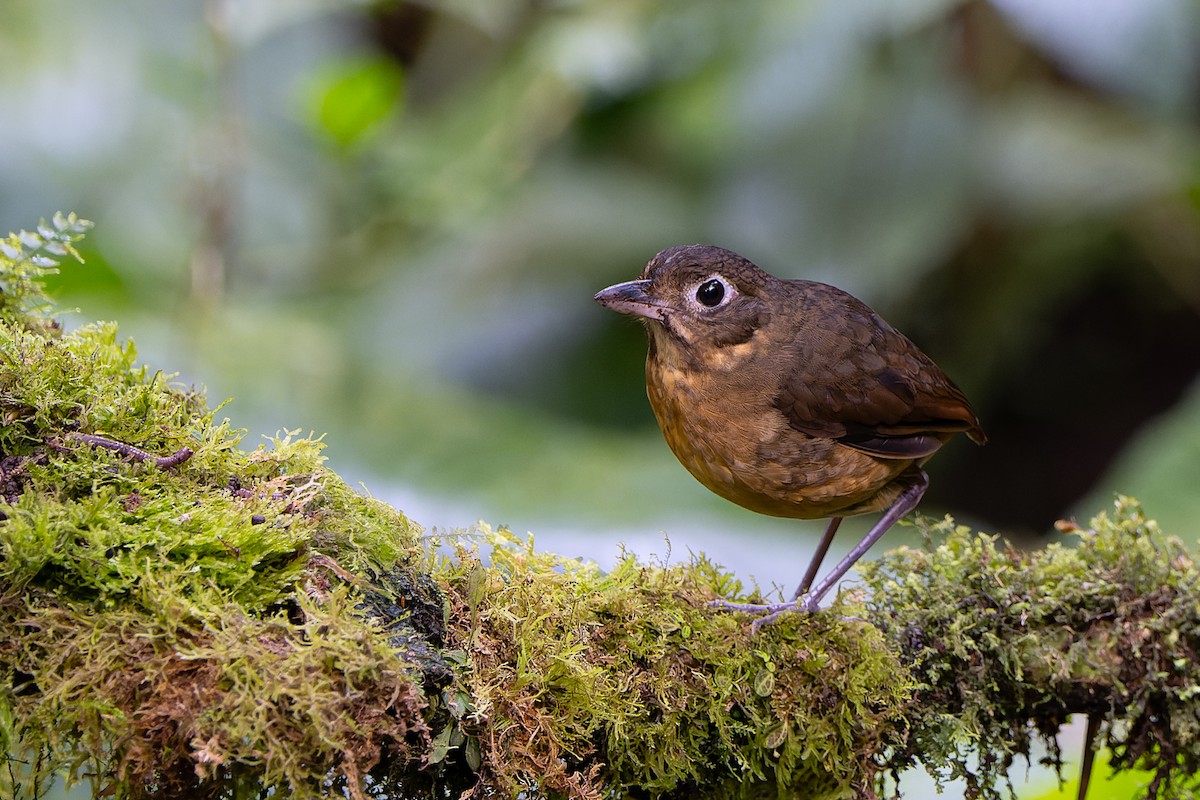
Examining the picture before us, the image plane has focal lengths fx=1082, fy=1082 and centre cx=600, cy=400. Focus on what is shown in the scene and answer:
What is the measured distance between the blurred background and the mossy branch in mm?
1357

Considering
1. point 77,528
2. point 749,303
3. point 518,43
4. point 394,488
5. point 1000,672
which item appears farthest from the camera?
point 518,43

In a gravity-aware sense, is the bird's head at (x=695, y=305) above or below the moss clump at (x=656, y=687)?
above

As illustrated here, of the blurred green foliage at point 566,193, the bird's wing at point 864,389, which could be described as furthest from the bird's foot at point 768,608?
the blurred green foliage at point 566,193

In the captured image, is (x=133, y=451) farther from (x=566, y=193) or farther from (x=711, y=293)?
(x=566, y=193)

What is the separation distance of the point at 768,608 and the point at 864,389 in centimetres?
78

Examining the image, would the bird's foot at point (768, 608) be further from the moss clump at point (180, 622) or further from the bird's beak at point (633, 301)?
the bird's beak at point (633, 301)

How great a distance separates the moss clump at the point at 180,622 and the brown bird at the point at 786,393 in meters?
1.10

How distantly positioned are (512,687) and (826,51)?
132 inches

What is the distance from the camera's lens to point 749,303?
2.90 meters

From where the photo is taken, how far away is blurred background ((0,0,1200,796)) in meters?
4.07

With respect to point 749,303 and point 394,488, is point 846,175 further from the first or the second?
point 394,488

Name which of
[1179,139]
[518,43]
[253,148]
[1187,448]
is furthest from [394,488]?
[1179,139]

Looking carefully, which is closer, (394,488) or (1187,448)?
(394,488)

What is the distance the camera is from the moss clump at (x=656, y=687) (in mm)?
1791
